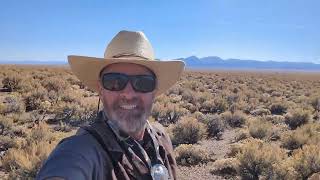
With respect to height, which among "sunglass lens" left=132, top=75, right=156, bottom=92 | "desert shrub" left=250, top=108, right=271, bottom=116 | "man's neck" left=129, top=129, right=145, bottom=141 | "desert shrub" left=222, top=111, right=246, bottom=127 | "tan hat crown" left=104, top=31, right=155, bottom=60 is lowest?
"desert shrub" left=250, top=108, right=271, bottom=116

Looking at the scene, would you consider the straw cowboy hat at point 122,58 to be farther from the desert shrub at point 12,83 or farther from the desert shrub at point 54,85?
the desert shrub at point 12,83

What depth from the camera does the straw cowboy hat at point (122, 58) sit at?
282 centimetres

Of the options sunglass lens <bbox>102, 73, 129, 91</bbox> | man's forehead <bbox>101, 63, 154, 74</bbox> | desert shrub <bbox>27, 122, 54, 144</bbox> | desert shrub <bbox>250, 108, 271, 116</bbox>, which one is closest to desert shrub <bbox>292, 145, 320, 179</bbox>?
desert shrub <bbox>27, 122, 54, 144</bbox>

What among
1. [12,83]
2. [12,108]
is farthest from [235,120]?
[12,83]

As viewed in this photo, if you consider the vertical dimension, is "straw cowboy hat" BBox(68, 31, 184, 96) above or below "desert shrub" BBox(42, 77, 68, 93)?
above

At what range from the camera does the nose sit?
2.75 meters

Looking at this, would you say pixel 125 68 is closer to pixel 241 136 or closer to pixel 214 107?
pixel 241 136

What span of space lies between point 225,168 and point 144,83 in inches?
259

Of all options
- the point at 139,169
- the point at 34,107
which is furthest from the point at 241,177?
the point at 34,107

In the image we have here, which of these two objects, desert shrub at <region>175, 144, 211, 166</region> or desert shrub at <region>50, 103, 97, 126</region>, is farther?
desert shrub at <region>50, 103, 97, 126</region>

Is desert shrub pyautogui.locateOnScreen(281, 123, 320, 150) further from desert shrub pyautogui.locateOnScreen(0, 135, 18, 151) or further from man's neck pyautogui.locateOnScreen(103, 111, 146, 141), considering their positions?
man's neck pyautogui.locateOnScreen(103, 111, 146, 141)

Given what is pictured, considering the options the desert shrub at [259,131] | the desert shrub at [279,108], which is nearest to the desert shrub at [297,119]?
the desert shrub at [259,131]

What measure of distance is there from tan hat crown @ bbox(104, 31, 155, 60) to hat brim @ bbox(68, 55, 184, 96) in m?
0.09

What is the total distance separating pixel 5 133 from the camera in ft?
35.9
